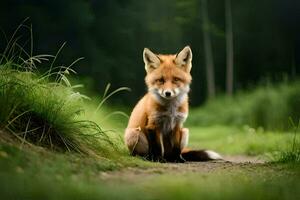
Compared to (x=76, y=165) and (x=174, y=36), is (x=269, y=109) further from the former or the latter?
(x=174, y=36)

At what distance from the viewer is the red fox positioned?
827 centimetres

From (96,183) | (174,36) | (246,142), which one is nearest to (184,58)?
(96,183)

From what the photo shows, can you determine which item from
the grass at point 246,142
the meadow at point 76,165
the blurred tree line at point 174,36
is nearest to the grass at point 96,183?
the meadow at point 76,165

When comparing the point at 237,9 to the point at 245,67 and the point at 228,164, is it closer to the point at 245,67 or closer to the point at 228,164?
the point at 245,67

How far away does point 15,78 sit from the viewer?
6.83 meters

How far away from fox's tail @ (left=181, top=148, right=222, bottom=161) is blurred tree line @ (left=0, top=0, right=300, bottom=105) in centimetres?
1274

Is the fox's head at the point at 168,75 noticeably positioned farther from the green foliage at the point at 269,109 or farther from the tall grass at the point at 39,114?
the green foliage at the point at 269,109

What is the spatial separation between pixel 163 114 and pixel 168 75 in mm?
519

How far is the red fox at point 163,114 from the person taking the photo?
827 cm

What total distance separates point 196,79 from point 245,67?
7.59 ft

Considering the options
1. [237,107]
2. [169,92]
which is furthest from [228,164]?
[237,107]

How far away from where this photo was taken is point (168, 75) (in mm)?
8242

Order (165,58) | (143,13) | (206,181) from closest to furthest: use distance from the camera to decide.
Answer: (206,181)
(165,58)
(143,13)

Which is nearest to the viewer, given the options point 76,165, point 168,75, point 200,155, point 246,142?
point 76,165
